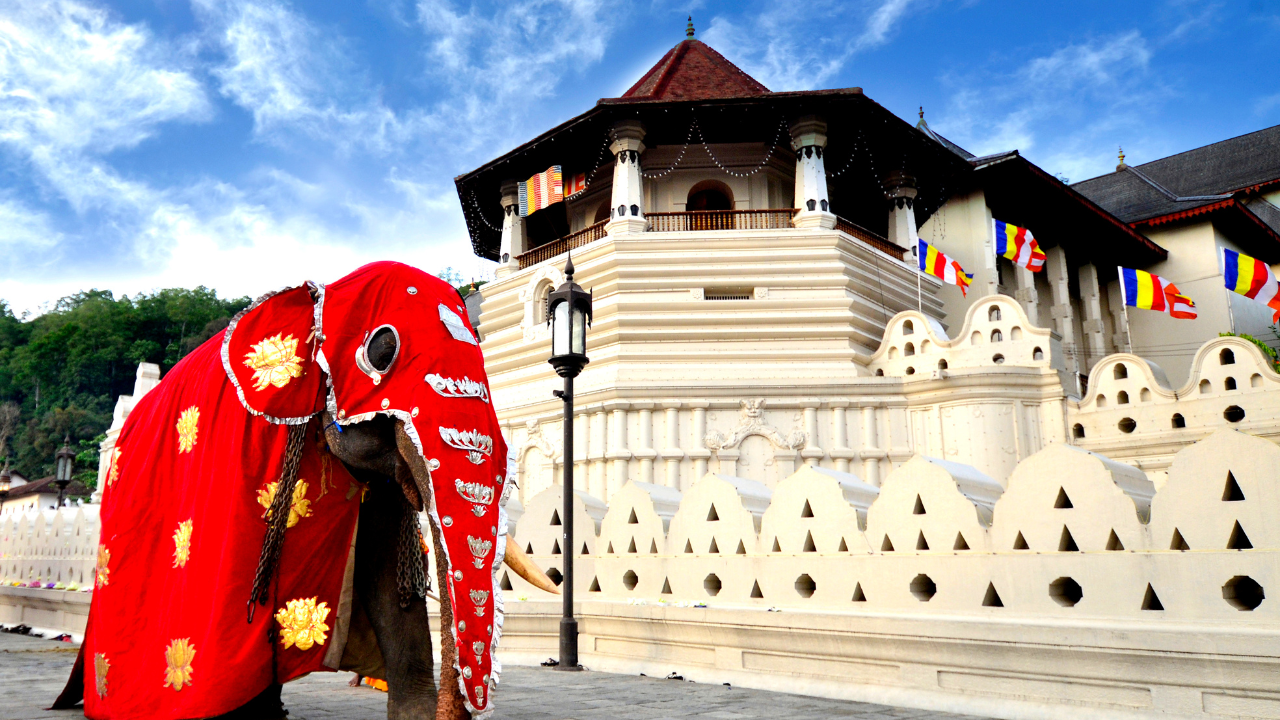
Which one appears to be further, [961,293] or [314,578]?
[961,293]

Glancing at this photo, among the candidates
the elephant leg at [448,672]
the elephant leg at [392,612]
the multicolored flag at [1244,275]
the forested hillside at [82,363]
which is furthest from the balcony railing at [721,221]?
the forested hillside at [82,363]

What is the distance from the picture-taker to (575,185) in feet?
66.4

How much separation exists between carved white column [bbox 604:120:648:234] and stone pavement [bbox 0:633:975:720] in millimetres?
12410

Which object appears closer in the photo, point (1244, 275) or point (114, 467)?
point (114, 467)

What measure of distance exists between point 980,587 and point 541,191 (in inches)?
646

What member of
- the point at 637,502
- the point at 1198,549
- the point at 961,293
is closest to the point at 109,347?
the point at 961,293

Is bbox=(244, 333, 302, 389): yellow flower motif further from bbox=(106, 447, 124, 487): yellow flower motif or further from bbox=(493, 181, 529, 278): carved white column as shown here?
bbox=(493, 181, 529, 278): carved white column

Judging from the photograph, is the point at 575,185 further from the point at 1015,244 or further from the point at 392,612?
the point at 392,612

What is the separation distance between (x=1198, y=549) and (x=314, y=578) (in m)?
4.00

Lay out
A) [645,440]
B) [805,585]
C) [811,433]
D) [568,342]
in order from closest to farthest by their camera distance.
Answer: [805,585] → [568,342] → [811,433] → [645,440]

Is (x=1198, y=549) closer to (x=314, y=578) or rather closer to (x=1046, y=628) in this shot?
(x=1046, y=628)

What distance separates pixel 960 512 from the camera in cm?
529

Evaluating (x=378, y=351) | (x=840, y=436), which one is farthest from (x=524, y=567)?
(x=840, y=436)

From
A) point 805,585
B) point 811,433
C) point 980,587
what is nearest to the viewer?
point 980,587
